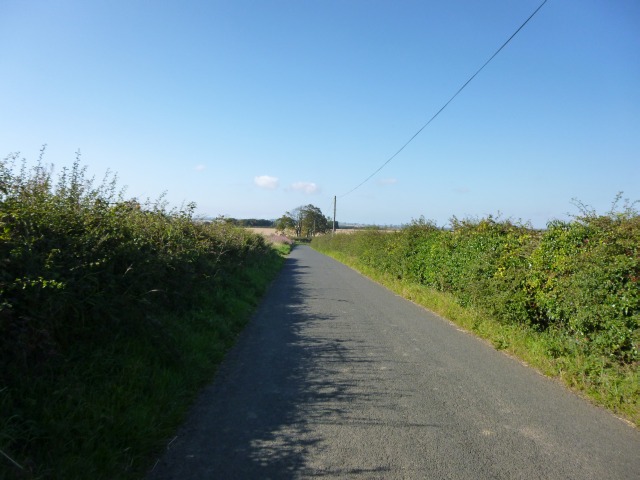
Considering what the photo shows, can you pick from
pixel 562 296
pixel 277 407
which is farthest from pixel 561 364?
pixel 277 407

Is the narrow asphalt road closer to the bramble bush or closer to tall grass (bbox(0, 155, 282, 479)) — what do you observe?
tall grass (bbox(0, 155, 282, 479))

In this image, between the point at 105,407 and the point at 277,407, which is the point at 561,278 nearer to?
the point at 277,407

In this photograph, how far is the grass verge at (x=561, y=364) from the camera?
472 cm

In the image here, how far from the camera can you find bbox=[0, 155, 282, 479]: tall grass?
3.13 m

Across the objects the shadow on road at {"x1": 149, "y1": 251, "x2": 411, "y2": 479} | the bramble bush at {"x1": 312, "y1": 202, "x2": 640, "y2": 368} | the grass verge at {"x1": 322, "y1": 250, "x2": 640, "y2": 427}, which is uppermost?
the bramble bush at {"x1": 312, "y1": 202, "x2": 640, "y2": 368}

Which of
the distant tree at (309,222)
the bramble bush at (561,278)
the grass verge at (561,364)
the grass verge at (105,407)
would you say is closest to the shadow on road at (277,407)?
the grass verge at (105,407)

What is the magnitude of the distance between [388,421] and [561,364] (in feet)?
10.9

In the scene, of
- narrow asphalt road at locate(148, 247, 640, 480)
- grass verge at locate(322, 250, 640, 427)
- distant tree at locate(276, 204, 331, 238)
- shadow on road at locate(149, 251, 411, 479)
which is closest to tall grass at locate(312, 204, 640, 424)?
grass verge at locate(322, 250, 640, 427)

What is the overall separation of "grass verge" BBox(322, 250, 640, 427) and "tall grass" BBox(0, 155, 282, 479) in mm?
4779

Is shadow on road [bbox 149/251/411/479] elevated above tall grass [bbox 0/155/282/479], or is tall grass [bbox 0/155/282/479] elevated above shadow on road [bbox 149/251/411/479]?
tall grass [bbox 0/155/282/479]

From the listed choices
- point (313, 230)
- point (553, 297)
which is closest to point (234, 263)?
point (553, 297)

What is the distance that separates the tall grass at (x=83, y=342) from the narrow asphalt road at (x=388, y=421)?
0.36 meters

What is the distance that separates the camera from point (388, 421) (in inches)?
162

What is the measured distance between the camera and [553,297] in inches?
259
